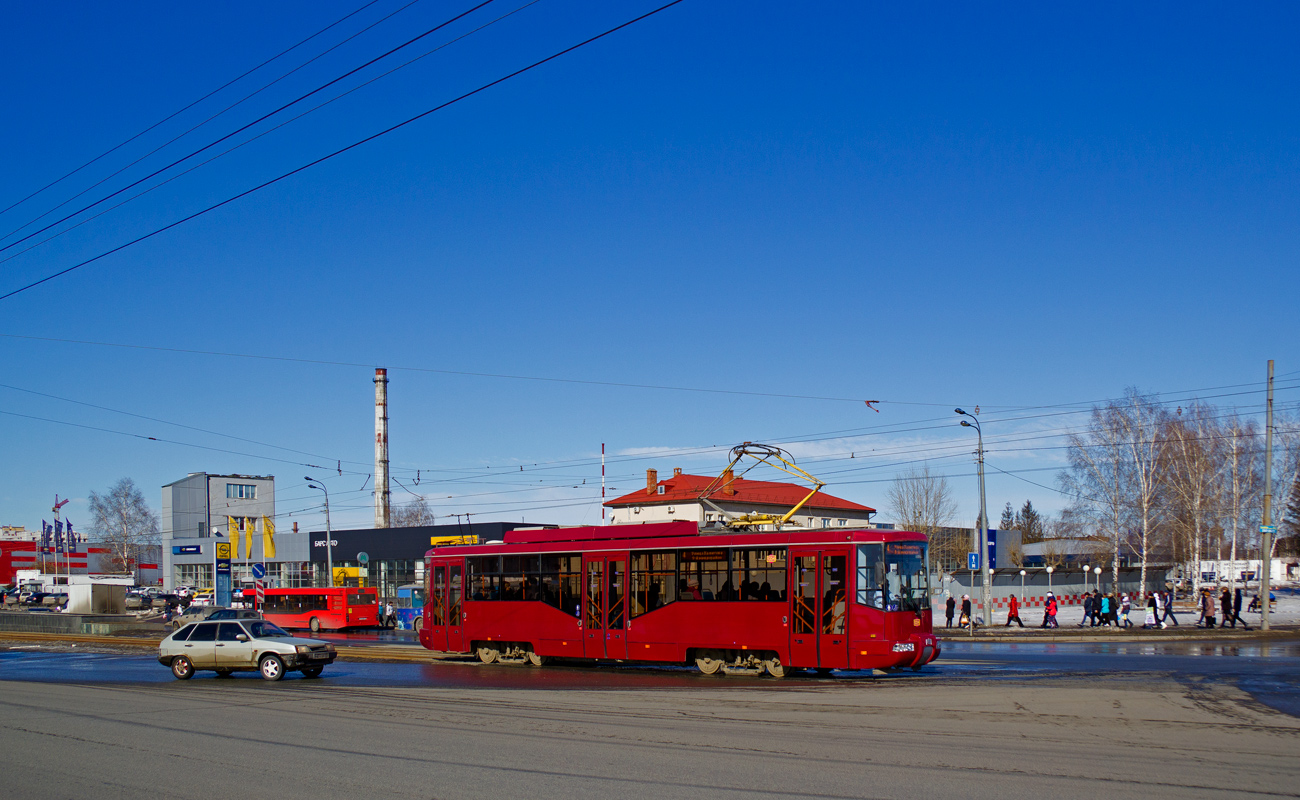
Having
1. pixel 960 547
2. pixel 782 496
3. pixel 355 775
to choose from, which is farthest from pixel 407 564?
pixel 355 775

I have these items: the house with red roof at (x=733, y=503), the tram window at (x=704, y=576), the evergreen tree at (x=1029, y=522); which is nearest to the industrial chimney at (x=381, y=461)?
the house with red roof at (x=733, y=503)

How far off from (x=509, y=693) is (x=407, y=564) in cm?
6132

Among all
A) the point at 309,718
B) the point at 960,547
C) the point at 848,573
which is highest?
the point at 848,573

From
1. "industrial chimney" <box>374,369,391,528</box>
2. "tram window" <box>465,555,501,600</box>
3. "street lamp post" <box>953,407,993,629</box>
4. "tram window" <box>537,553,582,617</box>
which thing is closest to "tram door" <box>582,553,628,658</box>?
"tram window" <box>537,553,582,617</box>

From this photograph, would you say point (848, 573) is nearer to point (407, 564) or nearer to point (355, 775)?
point (355, 775)

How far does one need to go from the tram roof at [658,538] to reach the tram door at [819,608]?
1.19 feet

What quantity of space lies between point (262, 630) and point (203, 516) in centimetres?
9073

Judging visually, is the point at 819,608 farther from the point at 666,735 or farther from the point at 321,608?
the point at 321,608

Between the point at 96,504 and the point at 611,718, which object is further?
the point at 96,504

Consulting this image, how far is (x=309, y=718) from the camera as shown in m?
14.7

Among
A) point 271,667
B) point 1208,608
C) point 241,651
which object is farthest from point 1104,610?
point 241,651

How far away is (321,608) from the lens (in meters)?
46.8

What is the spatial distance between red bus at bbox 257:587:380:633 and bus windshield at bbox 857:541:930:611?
107 ft

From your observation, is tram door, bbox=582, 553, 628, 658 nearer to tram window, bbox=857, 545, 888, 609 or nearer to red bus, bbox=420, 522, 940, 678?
red bus, bbox=420, 522, 940, 678
